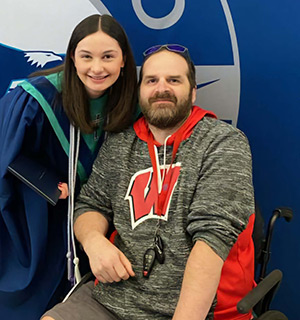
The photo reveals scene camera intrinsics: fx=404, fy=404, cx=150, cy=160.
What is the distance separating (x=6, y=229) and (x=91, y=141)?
49 cm

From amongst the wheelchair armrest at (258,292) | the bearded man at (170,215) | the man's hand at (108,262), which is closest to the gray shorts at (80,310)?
the bearded man at (170,215)

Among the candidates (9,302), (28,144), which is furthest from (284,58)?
(9,302)

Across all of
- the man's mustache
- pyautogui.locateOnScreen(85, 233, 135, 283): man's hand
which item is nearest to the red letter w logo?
pyautogui.locateOnScreen(85, 233, 135, 283): man's hand

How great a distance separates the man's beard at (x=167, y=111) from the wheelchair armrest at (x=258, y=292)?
0.59 meters

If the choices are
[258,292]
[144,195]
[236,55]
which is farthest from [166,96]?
[258,292]

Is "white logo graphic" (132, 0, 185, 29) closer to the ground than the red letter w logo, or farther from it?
farther from it

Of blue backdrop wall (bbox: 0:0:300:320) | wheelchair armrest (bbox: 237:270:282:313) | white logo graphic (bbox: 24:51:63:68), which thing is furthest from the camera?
white logo graphic (bbox: 24:51:63:68)

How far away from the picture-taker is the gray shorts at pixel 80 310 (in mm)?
1347

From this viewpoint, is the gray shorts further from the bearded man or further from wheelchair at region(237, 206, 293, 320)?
wheelchair at region(237, 206, 293, 320)

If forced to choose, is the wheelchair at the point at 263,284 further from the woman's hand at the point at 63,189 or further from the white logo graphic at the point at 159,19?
the white logo graphic at the point at 159,19

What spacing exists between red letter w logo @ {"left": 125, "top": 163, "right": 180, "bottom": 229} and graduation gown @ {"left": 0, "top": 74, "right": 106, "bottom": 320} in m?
Answer: 0.30

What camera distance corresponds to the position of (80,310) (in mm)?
1375

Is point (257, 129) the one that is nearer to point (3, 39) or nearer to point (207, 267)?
point (207, 267)

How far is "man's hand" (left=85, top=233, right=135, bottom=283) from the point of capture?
4.33 feet
